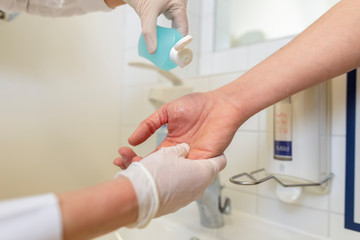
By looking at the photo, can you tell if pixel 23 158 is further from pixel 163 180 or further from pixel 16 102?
pixel 163 180

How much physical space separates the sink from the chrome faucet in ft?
0.06

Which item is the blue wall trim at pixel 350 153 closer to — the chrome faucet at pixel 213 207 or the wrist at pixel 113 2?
the chrome faucet at pixel 213 207

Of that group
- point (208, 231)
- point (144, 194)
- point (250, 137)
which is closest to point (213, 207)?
point (208, 231)

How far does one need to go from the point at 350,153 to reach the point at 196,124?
38 cm

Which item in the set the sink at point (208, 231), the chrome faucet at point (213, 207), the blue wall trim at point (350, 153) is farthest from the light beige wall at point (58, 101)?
the blue wall trim at point (350, 153)

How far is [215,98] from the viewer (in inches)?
20.3

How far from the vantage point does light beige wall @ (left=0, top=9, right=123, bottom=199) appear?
0.81m

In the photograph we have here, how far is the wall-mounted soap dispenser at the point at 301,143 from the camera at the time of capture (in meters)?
0.57

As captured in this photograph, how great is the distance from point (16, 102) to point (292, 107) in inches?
33.7

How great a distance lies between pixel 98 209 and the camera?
0.28 meters

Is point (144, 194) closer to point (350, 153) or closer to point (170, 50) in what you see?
point (170, 50)

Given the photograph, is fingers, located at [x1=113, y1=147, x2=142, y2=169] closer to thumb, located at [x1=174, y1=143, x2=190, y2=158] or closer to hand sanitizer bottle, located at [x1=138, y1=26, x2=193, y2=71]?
thumb, located at [x1=174, y1=143, x2=190, y2=158]

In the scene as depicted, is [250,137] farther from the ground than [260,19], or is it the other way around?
[260,19]

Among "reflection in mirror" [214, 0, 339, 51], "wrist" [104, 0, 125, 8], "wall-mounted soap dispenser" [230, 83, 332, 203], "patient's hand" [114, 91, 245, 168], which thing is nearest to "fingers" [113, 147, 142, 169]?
"patient's hand" [114, 91, 245, 168]
